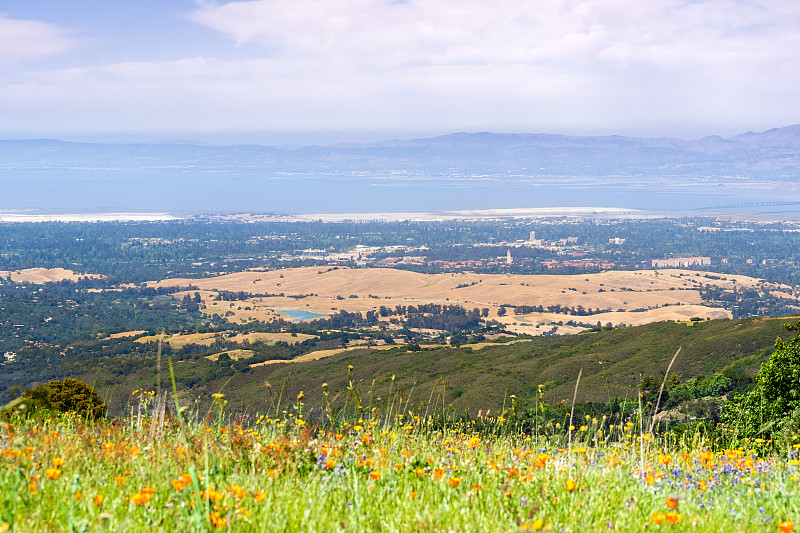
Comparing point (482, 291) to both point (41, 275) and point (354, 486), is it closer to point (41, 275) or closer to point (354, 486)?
point (41, 275)

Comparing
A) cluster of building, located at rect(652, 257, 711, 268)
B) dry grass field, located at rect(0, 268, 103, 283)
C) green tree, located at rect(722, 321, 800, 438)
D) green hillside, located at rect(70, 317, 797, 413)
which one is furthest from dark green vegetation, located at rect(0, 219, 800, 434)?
dry grass field, located at rect(0, 268, 103, 283)

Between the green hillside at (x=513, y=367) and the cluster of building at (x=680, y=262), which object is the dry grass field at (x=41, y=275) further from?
the cluster of building at (x=680, y=262)

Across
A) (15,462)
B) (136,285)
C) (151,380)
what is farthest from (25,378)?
(136,285)

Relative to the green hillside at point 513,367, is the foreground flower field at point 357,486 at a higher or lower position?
higher

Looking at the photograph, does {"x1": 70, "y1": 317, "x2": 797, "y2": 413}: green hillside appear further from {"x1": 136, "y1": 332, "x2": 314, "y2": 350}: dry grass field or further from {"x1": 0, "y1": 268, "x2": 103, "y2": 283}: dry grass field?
{"x1": 0, "y1": 268, "x2": 103, "y2": 283}: dry grass field

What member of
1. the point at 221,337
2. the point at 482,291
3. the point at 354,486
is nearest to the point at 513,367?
the point at 221,337

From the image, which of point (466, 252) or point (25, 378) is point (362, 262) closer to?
point (466, 252)

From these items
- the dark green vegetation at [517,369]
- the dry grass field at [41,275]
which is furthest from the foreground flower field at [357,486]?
the dry grass field at [41,275]

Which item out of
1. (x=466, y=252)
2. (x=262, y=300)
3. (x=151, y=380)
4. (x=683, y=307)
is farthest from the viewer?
(x=466, y=252)
